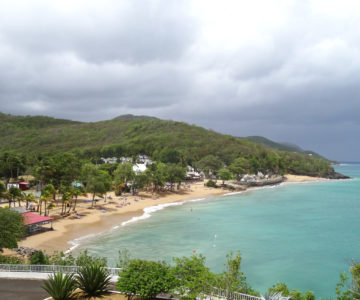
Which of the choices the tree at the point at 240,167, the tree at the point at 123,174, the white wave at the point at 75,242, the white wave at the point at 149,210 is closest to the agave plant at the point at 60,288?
the white wave at the point at 75,242

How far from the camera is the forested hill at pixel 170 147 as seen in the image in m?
123

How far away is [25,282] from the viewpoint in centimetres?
1461

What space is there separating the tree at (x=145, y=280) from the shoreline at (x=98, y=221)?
17589 millimetres

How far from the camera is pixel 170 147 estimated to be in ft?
472

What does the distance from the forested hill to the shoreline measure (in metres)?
50.0

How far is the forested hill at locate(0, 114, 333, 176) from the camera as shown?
12269cm

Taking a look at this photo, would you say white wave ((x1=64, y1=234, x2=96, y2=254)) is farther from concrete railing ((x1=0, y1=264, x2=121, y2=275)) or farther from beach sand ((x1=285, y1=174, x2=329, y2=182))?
beach sand ((x1=285, y1=174, x2=329, y2=182))

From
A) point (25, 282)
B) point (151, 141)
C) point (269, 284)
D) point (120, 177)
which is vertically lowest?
point (269, 284)

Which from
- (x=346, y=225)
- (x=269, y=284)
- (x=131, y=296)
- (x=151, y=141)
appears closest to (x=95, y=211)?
(x=269, y=284)

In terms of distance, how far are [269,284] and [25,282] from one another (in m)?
17.9

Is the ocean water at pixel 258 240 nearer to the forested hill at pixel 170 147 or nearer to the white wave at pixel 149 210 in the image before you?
the white wave at pixel 149 210

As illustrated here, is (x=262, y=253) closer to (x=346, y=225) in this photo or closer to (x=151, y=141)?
(x=346, y=225)

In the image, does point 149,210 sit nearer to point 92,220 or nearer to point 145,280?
point 92,220

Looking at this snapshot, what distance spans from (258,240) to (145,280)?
26.0 m
